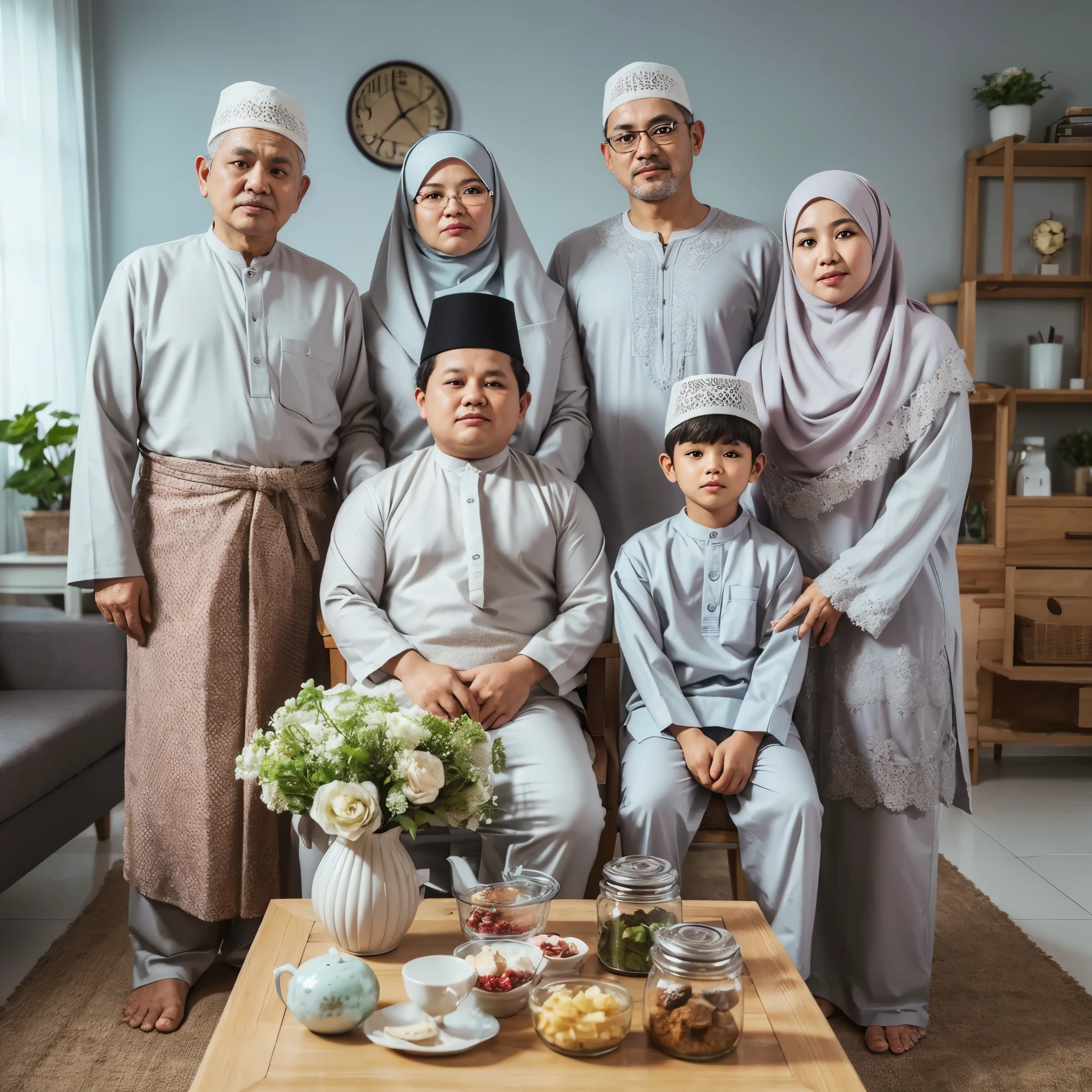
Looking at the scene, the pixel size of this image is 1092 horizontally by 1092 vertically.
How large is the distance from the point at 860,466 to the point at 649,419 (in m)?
0.58

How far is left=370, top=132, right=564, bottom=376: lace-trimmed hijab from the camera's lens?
227 cm

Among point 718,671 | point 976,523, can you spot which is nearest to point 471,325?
point 718,671

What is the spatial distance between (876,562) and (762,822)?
0.53 m

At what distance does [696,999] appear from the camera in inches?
46.7

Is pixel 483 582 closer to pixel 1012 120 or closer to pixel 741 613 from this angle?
pixel 741 613

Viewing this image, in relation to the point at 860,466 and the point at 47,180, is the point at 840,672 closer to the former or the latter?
the point at 860,466

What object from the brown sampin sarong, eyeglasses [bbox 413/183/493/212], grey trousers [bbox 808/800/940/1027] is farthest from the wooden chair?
eyeglasses [bbox 413/183/493/212]

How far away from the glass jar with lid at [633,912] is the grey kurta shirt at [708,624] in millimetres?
529

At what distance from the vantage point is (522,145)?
13.6 ft

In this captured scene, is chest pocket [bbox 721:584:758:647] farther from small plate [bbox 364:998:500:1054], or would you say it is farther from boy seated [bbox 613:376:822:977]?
small plate [bbox 364:998:500:1054]

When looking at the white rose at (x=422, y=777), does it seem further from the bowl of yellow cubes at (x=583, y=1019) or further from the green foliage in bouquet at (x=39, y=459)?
the green foliage in bouquet at (x=39, y=459)

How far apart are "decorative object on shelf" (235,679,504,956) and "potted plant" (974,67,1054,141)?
3706mm

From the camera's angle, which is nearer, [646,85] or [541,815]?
[541,815]

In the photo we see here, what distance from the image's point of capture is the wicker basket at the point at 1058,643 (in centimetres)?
382
